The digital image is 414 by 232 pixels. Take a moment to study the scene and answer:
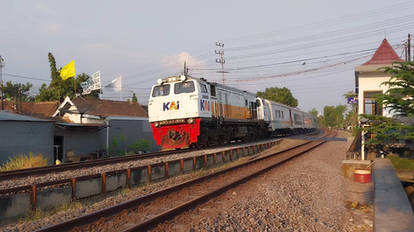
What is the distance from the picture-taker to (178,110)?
14.1 metres

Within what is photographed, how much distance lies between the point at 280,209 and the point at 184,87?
29.6 ft

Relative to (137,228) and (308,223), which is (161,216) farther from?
(308,223)

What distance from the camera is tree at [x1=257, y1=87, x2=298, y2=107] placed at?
7800 centimetres

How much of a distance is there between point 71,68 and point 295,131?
96.3ft

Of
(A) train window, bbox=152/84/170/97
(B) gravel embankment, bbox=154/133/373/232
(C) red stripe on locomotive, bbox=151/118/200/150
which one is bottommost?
(B) gravel embankment, bbox=154/133/373/232

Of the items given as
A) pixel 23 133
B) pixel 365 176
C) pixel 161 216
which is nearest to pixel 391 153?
pixel 365 176

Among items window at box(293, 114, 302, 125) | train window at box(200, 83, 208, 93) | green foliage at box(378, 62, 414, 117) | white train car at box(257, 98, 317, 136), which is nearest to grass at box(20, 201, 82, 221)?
green foliage at box(378, 62, 414, 117)

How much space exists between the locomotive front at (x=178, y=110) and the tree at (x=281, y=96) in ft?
214

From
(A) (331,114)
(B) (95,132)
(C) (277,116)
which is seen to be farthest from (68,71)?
(A) (331,114)

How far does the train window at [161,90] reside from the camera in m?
14.9

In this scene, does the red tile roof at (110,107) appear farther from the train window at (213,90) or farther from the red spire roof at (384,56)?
the red spire roof at (384,56)

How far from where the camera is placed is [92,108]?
27594 mm

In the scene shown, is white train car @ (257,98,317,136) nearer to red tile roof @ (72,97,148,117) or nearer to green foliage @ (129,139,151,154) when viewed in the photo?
green foliage @ (129,139,151,154)

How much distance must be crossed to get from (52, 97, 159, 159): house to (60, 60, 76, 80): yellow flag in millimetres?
12567
